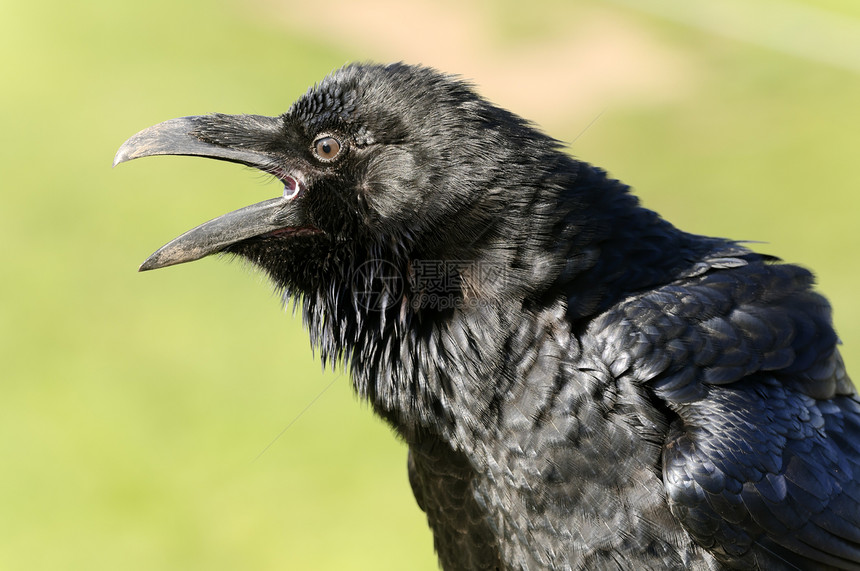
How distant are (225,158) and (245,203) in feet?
31.8

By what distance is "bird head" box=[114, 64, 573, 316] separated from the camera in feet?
11.8

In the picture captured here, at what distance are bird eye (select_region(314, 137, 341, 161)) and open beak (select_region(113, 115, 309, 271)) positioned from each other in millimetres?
149

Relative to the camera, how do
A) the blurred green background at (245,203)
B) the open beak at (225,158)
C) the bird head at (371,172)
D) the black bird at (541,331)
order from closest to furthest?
the black bird at (541,331) < the bird head at (371,172) < the open beak at (225,158) < the blurred green background at (245,203)

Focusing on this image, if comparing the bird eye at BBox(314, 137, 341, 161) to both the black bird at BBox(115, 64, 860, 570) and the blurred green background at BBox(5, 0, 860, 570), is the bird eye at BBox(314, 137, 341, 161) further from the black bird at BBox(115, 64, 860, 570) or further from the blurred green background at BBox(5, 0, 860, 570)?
the blurred green background at BBox(5, 0, 860, 570)

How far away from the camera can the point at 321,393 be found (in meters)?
10.1

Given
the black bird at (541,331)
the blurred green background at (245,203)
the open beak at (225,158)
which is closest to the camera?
the black bird at (541,331)

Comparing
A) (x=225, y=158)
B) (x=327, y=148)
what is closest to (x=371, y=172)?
(x=327, y=148)

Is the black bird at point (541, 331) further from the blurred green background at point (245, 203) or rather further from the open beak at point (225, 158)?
the blurred green background at point (245, 203)

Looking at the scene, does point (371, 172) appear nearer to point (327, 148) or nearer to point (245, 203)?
point (327, 148)

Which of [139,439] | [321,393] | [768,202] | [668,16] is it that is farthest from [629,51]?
[139,439]

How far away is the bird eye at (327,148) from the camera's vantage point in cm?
381

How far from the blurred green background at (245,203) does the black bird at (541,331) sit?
5100 millimetres

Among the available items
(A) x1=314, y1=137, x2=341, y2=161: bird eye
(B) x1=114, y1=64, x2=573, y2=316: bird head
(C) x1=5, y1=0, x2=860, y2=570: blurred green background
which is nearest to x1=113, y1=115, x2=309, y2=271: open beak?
(B) x1=114, y1=64, x2=573, y2=316: bird head

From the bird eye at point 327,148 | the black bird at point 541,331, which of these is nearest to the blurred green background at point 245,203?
the black bird at point 541,331
